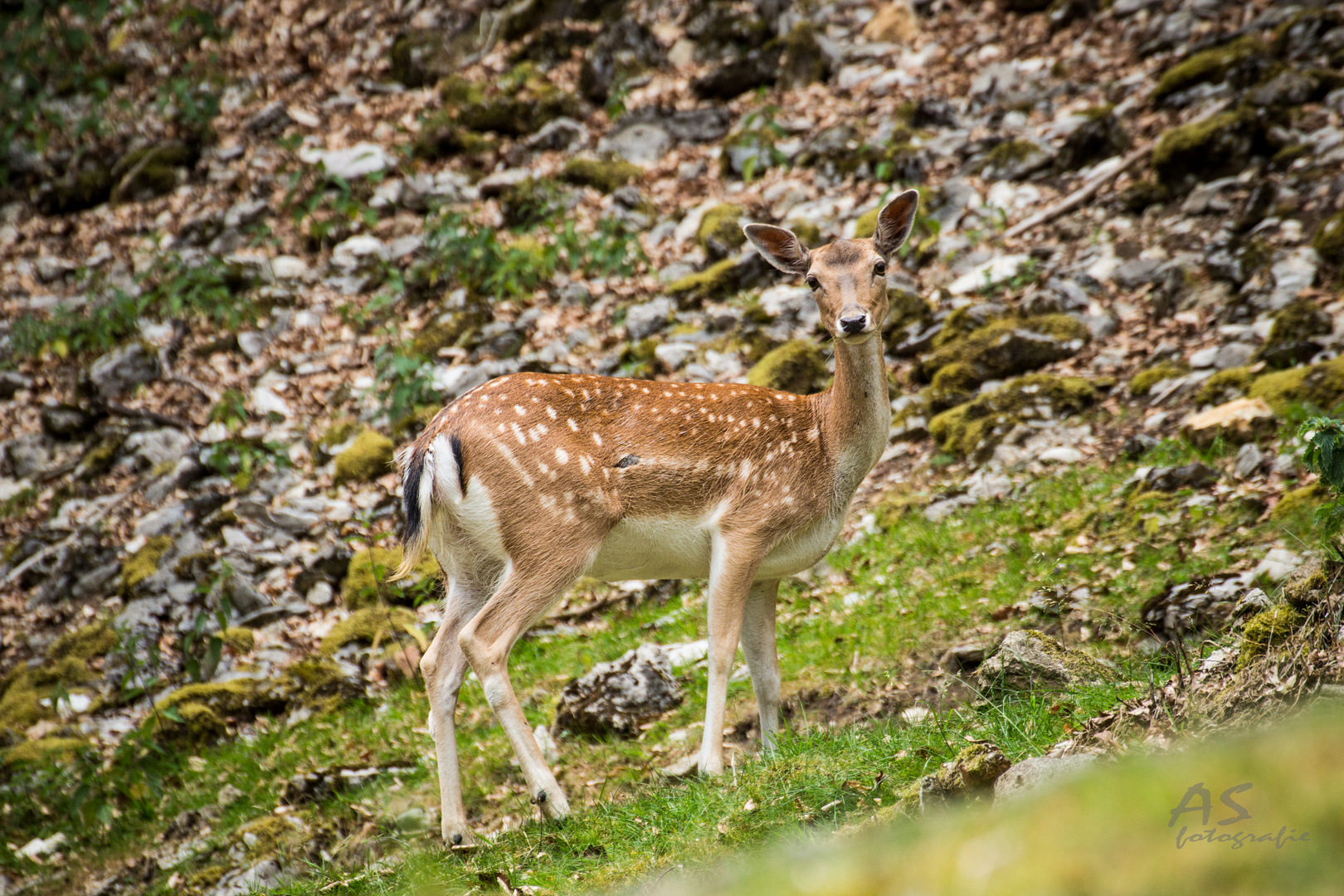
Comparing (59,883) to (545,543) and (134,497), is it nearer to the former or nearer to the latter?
(545,543)

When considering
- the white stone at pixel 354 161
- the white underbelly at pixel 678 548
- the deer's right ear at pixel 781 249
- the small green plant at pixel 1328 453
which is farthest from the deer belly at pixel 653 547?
the white stone at pixel 354 161

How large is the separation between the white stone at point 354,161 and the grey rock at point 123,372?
3.18 metres

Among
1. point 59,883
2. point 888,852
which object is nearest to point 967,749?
point 888,852

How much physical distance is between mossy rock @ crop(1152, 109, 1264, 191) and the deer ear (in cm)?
484

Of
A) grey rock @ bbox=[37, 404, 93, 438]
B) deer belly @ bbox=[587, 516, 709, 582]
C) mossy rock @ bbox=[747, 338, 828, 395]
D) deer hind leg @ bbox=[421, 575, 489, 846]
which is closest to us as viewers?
deer hind leg @ bbox=[421, 575, 489, 846]

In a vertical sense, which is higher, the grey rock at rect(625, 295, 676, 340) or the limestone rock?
the grey rock at rect(625, 295, 676, 340)

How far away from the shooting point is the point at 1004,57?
38.9 ft

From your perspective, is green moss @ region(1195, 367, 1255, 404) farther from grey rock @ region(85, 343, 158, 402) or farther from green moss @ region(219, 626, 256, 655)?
grey rock @ region(85, 343, 158, 402)

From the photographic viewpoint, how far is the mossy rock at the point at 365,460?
9.06m

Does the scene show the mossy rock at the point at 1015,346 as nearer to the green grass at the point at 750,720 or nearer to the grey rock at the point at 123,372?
the green grass at the point at 750,720

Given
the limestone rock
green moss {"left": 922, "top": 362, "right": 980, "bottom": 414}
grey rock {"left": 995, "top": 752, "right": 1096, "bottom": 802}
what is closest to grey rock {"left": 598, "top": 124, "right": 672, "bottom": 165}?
green moss {"left": 922, "top": 362, "right": 980, "bottom": 414}

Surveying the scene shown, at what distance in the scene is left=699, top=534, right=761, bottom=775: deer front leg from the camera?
4.94 meters

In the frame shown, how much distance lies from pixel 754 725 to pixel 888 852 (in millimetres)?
4357

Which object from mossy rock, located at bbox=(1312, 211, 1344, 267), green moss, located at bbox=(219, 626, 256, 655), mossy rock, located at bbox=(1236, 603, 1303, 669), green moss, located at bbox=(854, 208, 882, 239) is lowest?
green moss, located at bbox=(219, 626, 256, 655)
